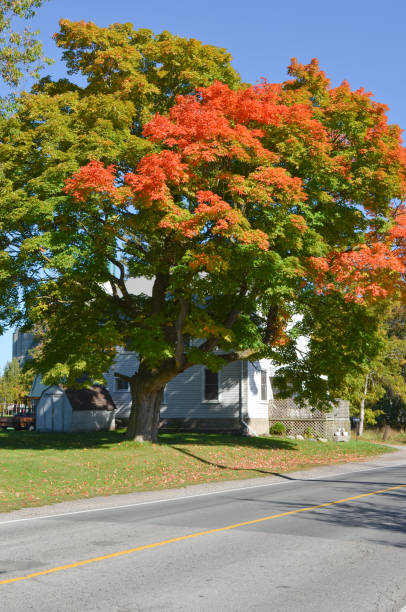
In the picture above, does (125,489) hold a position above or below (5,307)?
below

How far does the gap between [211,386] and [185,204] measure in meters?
18.5

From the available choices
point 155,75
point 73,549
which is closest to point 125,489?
point 73,549

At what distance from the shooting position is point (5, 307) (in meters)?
22.8

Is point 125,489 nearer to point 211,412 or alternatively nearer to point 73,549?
point 73,549

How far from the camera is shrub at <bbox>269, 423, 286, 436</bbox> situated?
3666 centimetres

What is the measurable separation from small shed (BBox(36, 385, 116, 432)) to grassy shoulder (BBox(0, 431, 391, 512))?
31.8 feet

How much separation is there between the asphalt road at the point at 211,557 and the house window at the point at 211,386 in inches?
872

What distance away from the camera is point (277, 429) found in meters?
36.6

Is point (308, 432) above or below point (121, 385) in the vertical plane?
below

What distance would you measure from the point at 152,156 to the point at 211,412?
21115 millimetres

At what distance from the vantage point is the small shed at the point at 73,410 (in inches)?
1516

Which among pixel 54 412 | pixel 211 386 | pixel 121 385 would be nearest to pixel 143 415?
pixel 211 386

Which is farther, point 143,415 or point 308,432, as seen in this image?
point 308,432

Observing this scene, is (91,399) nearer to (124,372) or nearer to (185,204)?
(124,372)
